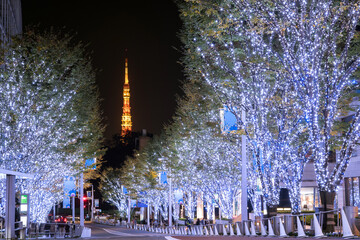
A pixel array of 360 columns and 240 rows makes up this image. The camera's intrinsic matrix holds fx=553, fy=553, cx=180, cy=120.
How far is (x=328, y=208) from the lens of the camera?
17.4 meters

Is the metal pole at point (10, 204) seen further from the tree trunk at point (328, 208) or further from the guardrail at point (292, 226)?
the tree trunk at point (328, 208)

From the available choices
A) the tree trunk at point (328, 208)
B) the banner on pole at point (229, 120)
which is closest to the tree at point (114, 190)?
the banner on pole at point (229, 120)

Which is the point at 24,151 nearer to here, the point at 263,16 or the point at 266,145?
the point at 266,145

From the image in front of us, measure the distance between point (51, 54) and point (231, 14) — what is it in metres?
Answer: 14.8

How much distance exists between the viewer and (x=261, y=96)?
22062 millimetres

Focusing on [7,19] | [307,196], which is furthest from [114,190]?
[7,19]

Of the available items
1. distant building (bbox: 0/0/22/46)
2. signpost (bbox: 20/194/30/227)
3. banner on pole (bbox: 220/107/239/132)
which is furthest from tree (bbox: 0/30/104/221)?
banner on pole (bbox: 220/107/239/132)

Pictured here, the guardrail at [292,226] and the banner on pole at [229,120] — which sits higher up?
the banner on pole at [229,120]

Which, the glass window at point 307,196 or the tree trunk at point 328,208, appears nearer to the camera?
the tree trunk at point 328,208

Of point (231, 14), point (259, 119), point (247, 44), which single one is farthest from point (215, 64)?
point (231, 14)

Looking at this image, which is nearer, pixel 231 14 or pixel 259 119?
pixel 231 14

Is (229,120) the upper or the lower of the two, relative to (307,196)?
upper

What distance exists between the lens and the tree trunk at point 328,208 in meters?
16.9

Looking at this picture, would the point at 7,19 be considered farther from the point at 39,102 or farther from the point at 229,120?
the point at 229,120
